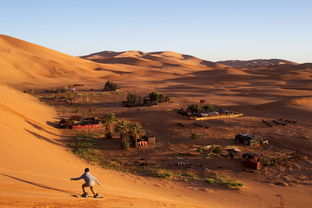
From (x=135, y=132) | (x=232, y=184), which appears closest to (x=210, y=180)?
(x=232, y=184)

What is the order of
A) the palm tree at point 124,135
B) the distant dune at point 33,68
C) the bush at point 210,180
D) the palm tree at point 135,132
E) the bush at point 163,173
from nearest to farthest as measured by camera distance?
the bush at point 210,180, the bush at point 163,173, the palm tree at point 124,135, the palm tree at point 135,132, the distant dune at point 33,68

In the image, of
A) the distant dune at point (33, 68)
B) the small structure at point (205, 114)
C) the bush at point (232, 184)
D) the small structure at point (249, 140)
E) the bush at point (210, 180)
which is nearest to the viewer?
the bush at point (232, 184)

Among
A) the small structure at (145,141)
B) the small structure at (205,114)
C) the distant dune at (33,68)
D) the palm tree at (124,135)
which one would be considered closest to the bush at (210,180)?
the palm tree at (124,135)

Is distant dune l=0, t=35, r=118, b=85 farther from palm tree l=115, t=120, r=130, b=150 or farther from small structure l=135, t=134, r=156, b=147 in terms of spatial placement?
small structure l=135, t=134, r=156, b=147

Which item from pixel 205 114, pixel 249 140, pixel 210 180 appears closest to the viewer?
pixel 210 180

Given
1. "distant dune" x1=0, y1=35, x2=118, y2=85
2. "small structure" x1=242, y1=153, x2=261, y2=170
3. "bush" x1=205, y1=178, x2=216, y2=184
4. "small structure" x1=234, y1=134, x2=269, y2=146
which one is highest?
"distant dune" x1=0, y1=35, x2=118, y2=85

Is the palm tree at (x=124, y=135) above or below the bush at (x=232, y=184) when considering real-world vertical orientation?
above

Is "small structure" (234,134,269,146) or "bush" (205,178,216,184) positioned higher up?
"small structure" (234,134,269,146)

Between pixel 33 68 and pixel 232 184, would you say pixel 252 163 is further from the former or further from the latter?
pixel 33 68

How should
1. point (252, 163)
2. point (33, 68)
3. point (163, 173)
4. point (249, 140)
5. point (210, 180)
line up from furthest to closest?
point (33, 68) → point (249, 140) → point (252, 163) → point (163, 173) → point (210, 180)

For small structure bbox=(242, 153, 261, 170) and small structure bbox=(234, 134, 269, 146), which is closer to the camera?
small structure bbox=(242, 153, 261, 170)

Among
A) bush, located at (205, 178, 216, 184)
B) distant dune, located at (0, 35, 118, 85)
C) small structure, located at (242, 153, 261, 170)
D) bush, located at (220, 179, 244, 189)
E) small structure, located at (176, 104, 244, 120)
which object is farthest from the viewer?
distant dune, located at (0, 35, 118, 85)

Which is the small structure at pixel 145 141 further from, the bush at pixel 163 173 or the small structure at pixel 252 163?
the small structure at pixel 252 163

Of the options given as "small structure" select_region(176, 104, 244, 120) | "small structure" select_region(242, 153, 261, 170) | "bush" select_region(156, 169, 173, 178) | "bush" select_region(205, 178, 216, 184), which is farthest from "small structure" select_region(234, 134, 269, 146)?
"small structure" select_region(176, 104, 244, 120)
